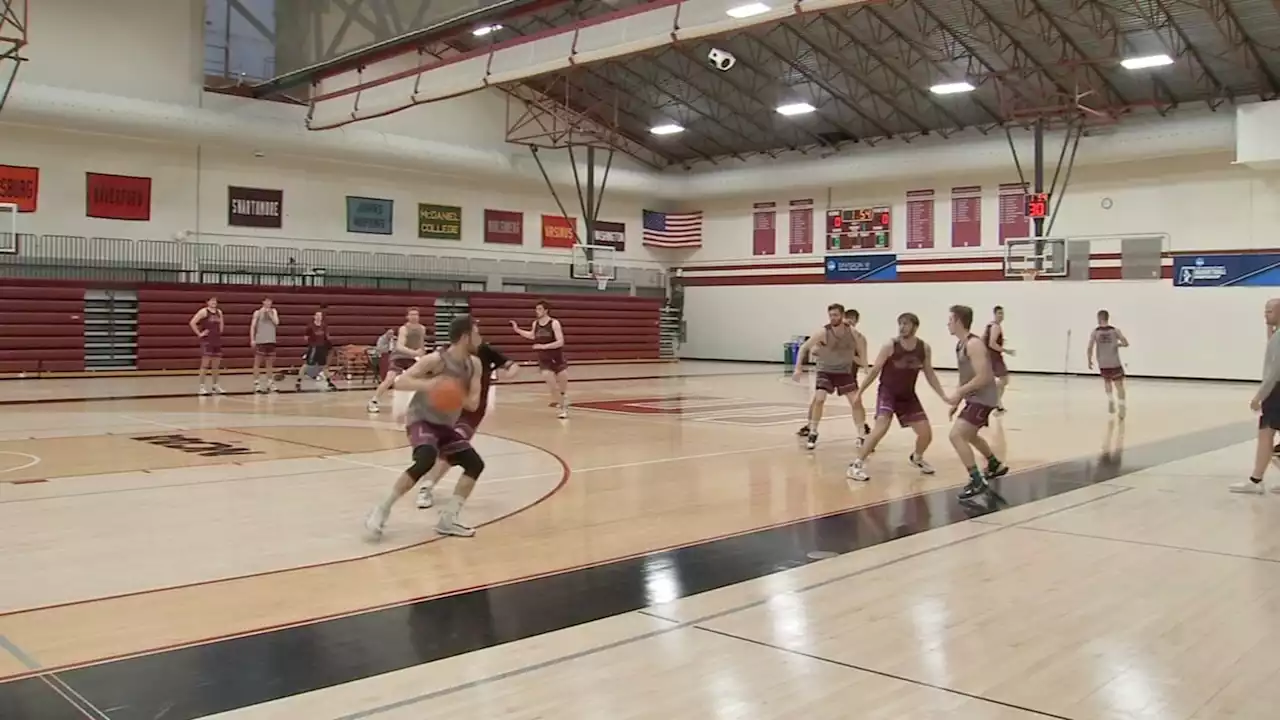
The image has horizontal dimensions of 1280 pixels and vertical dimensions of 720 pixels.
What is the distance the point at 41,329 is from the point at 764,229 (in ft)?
77.6

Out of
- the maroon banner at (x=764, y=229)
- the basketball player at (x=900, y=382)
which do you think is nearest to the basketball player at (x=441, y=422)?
the basketball player at (x=900, y=382)

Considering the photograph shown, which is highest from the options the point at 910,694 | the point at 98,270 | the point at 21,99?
the point at 21,99

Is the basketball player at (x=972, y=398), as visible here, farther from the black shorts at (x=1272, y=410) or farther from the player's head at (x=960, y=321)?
the black shorts at (x=1272, y=410)

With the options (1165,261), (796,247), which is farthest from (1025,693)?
(796,247)

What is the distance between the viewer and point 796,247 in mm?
37125

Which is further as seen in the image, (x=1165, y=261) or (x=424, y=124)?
(x=424, y=124)

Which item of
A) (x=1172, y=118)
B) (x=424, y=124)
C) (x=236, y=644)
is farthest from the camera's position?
(x=424, y=124)

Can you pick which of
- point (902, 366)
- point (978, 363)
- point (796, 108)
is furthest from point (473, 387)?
point (796, 108)

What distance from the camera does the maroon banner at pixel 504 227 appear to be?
112ft

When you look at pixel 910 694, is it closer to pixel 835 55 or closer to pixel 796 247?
pixel 835 55

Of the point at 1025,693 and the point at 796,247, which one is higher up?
the point at 796,247

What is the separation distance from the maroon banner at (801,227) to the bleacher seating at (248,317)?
13933 millimetres

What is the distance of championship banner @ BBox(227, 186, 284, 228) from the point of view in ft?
91.7

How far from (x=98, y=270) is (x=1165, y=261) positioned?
93.7 feet
